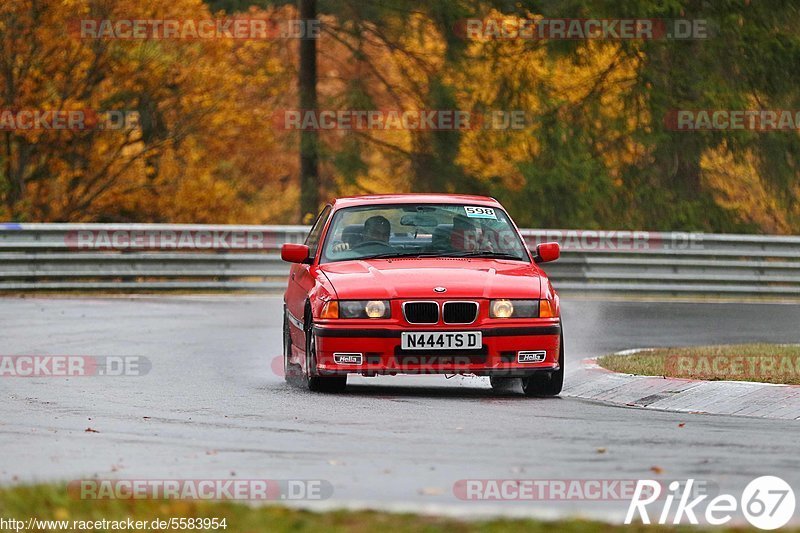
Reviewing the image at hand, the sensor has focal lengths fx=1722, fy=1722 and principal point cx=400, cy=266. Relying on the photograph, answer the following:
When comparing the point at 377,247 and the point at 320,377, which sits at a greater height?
the point at 377,247

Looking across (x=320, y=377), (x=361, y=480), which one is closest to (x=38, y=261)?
(x=320, y=377)

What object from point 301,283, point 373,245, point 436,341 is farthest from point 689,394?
point 301,283

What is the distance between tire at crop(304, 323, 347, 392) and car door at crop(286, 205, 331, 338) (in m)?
0.45

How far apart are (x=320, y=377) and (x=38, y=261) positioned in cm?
1407

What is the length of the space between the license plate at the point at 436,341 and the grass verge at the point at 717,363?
6.83 ft

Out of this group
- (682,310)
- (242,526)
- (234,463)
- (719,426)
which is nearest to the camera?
(242,526)

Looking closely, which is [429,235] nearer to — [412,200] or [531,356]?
[412,200]

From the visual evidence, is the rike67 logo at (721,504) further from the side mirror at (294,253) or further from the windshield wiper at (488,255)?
the side mirror at (294,253)

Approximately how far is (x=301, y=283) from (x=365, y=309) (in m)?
1.54

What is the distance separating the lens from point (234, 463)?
891 cm

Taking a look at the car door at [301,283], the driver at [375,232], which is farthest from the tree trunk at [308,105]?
the driver at [375,232]

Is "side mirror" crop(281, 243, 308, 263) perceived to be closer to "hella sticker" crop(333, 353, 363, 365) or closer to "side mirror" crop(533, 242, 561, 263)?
"hella sticker" crop(333, 353, 363, 365)

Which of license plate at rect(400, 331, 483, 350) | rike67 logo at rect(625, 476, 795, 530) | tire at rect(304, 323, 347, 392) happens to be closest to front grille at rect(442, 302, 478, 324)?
license plate at rect(400, 331, 483, 350)

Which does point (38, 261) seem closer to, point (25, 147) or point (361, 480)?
point (25, 147)
